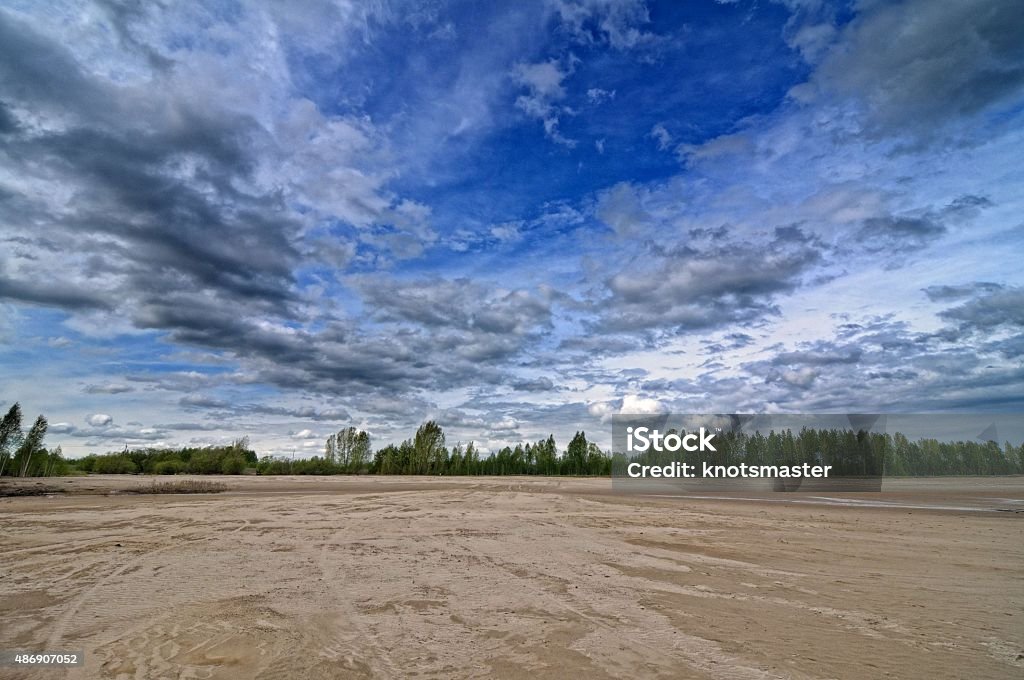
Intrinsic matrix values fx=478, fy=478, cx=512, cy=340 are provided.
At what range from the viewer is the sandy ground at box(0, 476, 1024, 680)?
19.6ft

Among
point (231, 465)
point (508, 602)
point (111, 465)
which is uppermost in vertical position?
point (508, 602)

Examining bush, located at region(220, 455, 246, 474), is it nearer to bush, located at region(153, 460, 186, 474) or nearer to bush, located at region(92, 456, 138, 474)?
bush, located at region(153, 460, 186, 474)

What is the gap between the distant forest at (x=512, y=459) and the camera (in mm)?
99688

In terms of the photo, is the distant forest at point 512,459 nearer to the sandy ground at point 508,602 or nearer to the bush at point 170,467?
the bush at point 170,467

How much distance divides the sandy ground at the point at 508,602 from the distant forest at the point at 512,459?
9314 cm

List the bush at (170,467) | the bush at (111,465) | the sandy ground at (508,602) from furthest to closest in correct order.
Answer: the bush at (170,467) → the bush at (111,465) → the sandy ground at (508,602)

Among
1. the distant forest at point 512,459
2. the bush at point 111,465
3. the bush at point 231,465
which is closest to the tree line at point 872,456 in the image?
the distant forest at point 512,459

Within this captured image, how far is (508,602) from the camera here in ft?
Answer: 28.1

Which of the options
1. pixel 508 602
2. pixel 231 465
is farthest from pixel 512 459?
pixel 508 602

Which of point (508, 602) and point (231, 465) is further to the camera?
point (231, 465)

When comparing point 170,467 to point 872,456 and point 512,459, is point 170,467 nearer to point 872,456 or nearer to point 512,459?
point 512,459

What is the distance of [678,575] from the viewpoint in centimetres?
1073

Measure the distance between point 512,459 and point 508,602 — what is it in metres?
118

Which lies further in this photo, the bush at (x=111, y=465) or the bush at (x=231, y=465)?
the bush at (x=111, y=465)
